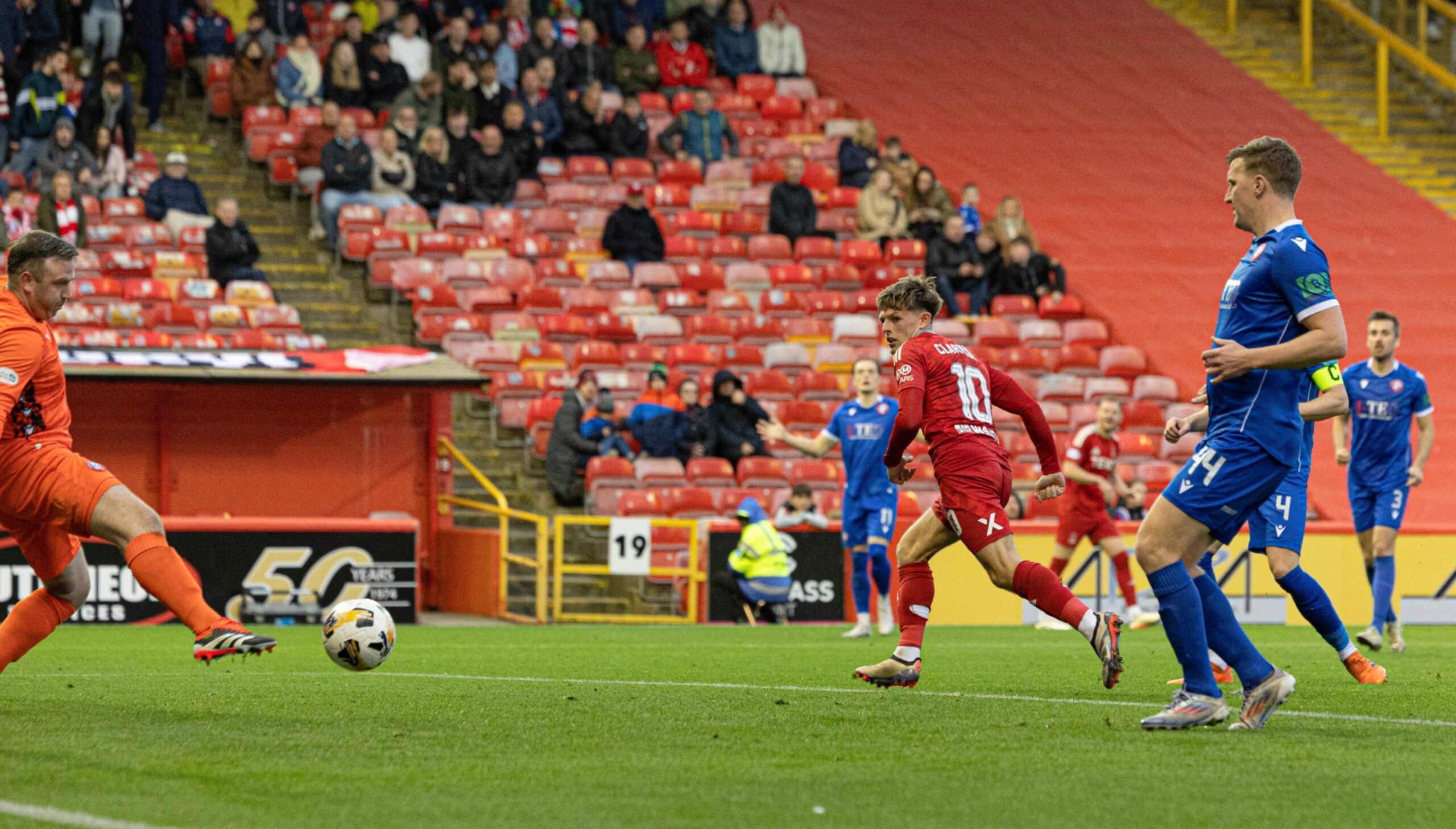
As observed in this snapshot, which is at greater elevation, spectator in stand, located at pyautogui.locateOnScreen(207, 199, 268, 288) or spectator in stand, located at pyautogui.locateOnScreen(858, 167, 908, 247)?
spectator in stand, located at pyautogui.locateOnScreen(858, 167, 908, 247)

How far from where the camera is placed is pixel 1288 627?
16.9 metres

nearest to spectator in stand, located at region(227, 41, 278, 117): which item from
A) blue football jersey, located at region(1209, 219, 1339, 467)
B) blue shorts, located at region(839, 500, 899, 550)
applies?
blue shorts, located at region(839, 500, 899, 550)

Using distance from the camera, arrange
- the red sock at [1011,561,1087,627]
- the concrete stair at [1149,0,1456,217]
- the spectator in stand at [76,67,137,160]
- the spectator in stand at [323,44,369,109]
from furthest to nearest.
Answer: the concrete stair at [1149,0,1456,217]
the spectator in stand at [323,44,369,109]
the spectator in stand at [76,67,137,160]
the red sock at [1011,561,1087,627]

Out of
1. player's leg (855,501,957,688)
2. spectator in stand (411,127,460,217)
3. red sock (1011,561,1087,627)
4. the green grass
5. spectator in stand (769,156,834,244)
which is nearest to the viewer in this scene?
the green grass

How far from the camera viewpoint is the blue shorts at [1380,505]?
12492 millimetres

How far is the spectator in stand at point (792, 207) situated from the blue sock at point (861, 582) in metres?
9.25

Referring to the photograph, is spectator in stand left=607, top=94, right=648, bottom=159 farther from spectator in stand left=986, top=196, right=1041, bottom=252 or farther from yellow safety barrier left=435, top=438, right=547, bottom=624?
yellow safety barrier left=435, top=438, right=547, bottom=624

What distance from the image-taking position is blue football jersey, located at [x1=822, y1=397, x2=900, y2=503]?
13.9 m

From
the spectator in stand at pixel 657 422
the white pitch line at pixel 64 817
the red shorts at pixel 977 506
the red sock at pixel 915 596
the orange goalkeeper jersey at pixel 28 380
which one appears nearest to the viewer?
the white pitch line at pixel 64 817

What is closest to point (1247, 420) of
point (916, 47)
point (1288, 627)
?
point (1288, 627)

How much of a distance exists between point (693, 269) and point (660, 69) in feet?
16.5

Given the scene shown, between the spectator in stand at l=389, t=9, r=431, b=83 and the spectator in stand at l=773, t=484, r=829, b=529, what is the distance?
31.1 ft

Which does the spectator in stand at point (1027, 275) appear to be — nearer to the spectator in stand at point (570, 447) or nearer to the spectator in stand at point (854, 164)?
the spectator in stand at point (854, 164)

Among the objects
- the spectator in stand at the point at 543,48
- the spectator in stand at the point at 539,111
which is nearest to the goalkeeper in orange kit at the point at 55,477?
the spectator in stand at the point at 539,111
